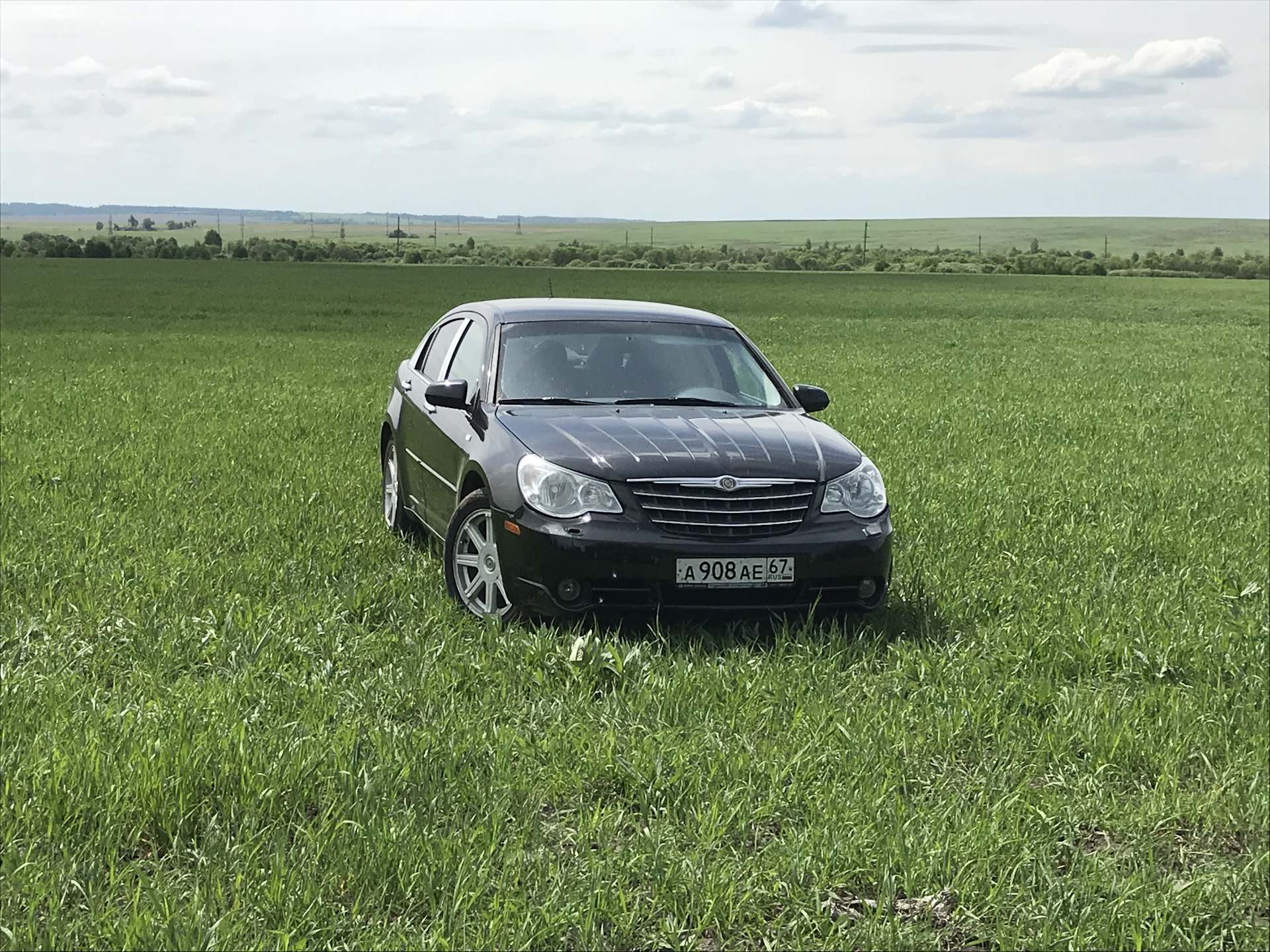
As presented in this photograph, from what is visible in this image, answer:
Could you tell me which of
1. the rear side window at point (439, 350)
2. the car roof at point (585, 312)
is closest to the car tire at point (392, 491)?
the rear side window at point (439, 350)

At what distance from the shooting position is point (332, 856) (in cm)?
387

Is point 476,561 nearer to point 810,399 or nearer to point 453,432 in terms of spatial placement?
point 453,432

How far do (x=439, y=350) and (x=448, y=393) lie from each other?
1.74 metres

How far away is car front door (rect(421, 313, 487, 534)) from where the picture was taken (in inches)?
289

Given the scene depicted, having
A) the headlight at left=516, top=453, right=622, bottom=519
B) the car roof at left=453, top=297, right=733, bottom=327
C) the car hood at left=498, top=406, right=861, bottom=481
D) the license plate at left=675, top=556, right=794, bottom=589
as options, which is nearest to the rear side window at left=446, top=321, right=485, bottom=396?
the car roof at left=453, top=297, right=733, bottom=327

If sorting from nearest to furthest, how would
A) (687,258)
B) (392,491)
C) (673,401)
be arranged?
(673,401)
(392,491)
(687,258)

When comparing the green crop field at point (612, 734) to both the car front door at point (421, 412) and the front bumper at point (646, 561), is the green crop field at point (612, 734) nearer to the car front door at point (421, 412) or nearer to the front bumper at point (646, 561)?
the front bumper at point (646, 561)

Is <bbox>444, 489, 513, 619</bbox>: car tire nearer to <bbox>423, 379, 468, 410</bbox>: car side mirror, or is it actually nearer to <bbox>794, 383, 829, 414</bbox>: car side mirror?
<bbox>423, 379, 468, 410</bbox>: car side mirror

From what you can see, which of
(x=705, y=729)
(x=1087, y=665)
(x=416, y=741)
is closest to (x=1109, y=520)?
(x=1087, y=665)

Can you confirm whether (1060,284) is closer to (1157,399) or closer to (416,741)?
(1157,399)

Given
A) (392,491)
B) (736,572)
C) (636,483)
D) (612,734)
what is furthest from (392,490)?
(612,734)

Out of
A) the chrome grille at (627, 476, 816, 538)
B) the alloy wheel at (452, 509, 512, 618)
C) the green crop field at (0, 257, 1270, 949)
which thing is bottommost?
the green crop field at (0, 257, 1270, 949)

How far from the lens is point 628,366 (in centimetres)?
770

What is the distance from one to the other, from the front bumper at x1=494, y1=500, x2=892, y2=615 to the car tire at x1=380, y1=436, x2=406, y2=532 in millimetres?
2604
